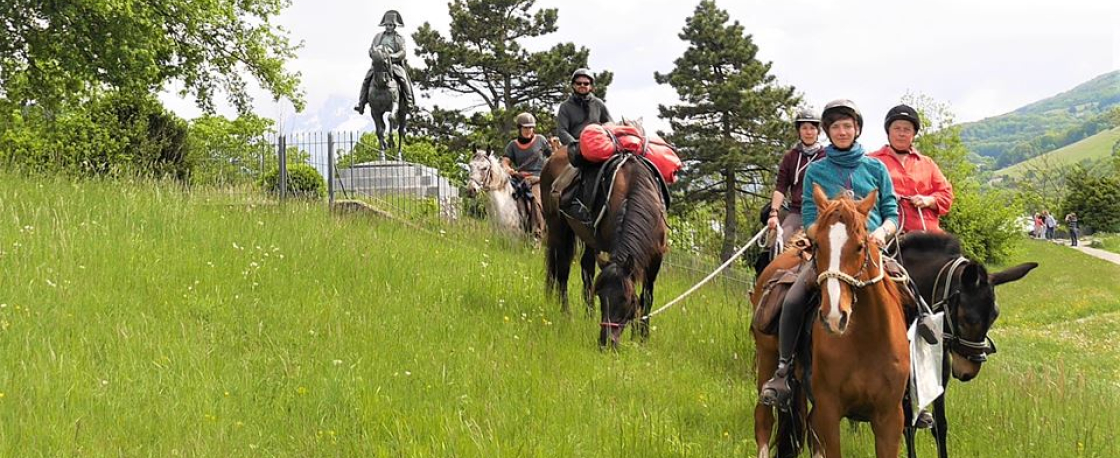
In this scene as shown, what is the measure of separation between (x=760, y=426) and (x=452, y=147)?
116 feet

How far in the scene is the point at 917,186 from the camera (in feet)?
21.0

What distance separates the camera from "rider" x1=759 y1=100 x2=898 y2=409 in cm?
491

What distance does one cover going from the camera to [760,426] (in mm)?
5523

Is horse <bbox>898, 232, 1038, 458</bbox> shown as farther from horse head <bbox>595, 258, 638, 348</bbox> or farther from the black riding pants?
horse head <bbox>595, 258, 638, 348</bbox>

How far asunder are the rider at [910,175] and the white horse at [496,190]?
340 inches

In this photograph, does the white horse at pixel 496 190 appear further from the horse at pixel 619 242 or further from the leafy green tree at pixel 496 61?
the leafy green tree at pixel 496 61

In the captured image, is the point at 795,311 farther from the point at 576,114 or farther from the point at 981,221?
the point at 981,221

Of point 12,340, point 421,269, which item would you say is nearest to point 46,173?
point 421,269

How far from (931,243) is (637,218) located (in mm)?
2442

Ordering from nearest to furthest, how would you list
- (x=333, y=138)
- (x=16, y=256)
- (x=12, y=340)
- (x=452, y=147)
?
1. (x=12, y=340)
2. (x=16, y=256)
3. (x=333, y=138)
4. (x=452, y=147)

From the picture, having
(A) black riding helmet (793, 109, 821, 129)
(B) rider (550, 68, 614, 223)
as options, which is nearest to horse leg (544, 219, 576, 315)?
(B) rider (550, 68, 614, 223)

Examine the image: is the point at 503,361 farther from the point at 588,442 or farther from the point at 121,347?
the point at 121,347

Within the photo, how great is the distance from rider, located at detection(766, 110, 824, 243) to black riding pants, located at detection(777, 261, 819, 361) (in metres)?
2.22

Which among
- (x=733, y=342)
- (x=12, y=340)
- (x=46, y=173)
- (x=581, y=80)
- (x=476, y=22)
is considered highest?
(x=476, y=22)
